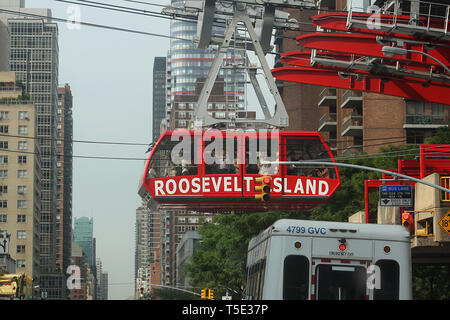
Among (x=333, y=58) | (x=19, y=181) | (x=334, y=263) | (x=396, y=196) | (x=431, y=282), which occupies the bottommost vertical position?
(x=431, y=282)

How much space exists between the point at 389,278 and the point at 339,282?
1.11 meters

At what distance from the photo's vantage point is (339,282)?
18.8 metres

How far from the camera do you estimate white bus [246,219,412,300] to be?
1873cm

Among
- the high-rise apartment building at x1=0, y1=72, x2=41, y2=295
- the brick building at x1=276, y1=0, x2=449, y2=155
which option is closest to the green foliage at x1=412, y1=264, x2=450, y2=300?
the brick building at x1=276, y1=0, x2=449, y2=155

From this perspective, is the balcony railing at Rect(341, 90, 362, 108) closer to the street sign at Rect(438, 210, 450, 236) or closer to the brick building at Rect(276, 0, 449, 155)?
the brick building at Rect(276, 0, 449, 155)

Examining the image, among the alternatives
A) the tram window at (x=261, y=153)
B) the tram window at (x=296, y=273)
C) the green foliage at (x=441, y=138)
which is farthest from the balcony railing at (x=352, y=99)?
the tram window at (x=296, y=273)

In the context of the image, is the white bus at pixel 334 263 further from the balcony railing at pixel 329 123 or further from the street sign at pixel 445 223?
the balcony railing at pixel 329 123

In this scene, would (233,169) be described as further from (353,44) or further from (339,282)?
(339,282)

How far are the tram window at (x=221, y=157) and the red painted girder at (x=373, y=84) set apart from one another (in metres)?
5.27

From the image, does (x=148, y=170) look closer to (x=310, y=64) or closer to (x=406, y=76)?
(x=310, y=64)

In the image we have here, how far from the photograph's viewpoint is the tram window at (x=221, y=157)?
4188 centimetres

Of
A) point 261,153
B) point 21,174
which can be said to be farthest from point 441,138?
point 21,174

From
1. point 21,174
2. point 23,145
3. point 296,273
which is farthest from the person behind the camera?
point 23,145

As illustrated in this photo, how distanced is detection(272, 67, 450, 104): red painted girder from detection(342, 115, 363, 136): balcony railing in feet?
126
